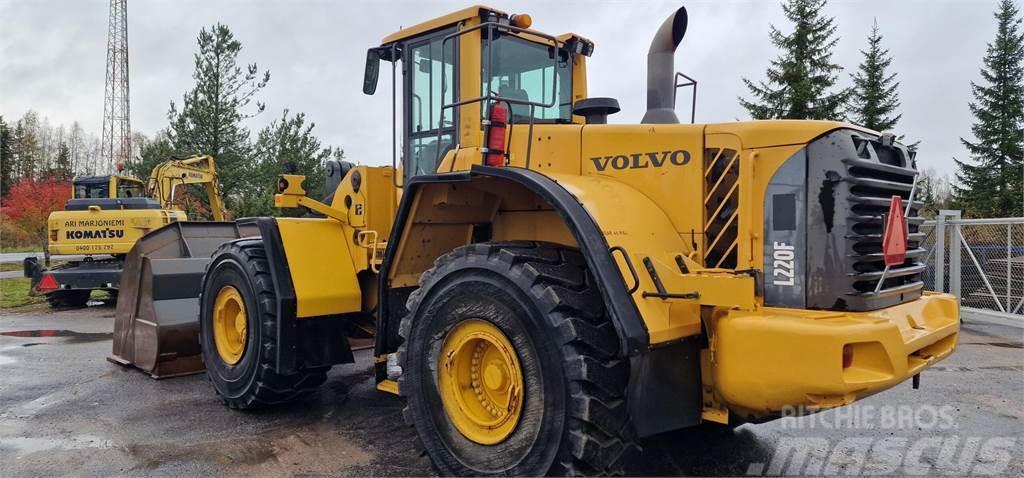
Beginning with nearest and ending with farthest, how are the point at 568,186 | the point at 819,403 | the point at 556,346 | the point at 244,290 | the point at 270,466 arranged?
the point at 819,403 → the point at 556,346 → the point at 568,186 → the point at 270,466 → the point at 244,290

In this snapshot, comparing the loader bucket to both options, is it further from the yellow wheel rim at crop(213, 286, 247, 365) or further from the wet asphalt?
the yellow wheel rim at crop(213, 286, 247, 365)

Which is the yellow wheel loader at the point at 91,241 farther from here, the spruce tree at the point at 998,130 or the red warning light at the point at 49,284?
the spruce tree at the point at 998,130

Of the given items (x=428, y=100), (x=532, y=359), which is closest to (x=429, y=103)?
(x=428, y=100)

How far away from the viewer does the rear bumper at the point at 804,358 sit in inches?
112

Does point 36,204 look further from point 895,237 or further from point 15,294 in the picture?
point 895,237

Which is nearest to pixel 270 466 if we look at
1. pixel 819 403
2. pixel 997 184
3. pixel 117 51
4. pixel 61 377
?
pixel 819 403

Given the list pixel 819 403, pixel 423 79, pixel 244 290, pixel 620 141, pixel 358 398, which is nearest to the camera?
pixel 819 403

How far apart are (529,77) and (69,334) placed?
9020 millimetres

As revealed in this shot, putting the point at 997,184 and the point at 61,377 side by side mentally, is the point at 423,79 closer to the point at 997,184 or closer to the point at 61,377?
the point at 61,377

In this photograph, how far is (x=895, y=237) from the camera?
135 inches

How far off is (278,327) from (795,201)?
361cm

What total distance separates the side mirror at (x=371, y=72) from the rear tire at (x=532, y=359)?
2032 mm

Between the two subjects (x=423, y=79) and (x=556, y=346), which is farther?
(x=423, y=79)

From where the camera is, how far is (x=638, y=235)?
11.2 feet
